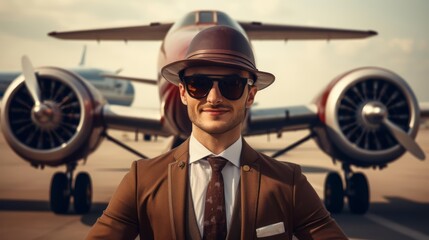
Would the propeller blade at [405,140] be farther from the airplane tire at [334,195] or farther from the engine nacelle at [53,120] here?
the engine nacelle at [53,120]

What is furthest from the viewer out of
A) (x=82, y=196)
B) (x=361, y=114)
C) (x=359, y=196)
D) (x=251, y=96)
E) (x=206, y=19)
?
A: (x=359, y=196)

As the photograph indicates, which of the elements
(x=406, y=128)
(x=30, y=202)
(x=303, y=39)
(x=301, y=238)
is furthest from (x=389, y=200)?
(x=301, y=238)

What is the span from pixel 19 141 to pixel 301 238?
8887mm

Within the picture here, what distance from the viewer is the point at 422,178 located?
20219 mm

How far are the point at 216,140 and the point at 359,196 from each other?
30.3 feet

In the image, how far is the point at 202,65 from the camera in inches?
86.3

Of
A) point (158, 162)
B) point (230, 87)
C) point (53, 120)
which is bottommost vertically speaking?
point (53, 120)

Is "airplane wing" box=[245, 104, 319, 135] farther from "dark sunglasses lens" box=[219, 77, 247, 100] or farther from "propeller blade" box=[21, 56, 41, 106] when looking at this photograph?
"dark sunglasses lens" box=[219, 77, 247, 100]

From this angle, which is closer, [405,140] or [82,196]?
[405,140]

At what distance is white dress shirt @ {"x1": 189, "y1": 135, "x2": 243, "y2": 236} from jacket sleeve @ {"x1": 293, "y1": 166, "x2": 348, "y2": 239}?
0.76 ft

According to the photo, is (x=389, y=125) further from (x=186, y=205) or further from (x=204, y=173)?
(x=186, y=205)

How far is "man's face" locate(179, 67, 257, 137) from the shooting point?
2178 millimetres

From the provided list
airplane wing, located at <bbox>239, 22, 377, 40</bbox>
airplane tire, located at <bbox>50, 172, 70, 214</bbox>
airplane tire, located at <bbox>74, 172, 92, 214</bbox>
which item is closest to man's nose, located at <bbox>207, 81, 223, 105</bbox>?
airplane tire, located at <bbox>74, 172, 92, 214</bbox>

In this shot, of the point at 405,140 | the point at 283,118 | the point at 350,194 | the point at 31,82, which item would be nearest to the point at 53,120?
the point at 31,82
